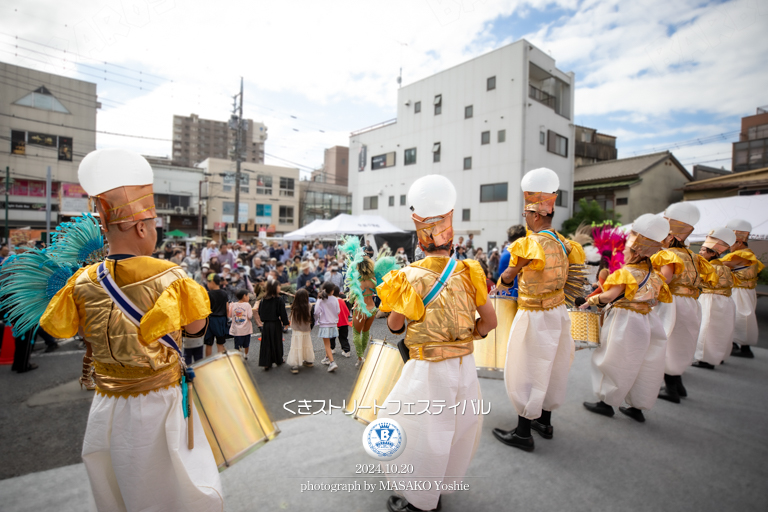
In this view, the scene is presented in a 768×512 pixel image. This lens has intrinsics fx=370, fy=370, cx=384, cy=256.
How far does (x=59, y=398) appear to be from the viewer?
4.47 meters

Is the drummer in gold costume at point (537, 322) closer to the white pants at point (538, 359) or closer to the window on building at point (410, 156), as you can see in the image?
the white pants at point (538, 359)

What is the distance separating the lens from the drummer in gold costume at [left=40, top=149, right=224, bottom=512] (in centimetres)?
169

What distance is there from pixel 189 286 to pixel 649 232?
371 centimetres

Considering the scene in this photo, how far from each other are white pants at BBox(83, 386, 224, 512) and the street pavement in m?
0.25

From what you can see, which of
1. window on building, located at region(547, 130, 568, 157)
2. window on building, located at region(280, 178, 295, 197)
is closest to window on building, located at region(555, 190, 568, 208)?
window on building, located at region(547, 130, 568, 157)

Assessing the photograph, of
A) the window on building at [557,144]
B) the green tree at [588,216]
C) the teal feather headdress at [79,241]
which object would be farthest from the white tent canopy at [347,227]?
the teal feather headdress at [79,241]

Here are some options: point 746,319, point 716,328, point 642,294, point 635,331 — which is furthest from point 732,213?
point 635,331

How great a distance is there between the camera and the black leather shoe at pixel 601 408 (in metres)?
3.75

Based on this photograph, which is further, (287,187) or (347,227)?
(287,187)

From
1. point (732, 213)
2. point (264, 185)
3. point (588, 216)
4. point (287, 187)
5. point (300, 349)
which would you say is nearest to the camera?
point (300, 349)

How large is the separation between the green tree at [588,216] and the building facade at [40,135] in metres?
29.4

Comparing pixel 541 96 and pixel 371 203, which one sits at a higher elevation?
pixel 541 96

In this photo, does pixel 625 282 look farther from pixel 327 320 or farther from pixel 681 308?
pixel 327 320

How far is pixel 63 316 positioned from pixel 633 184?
26.2 meters
